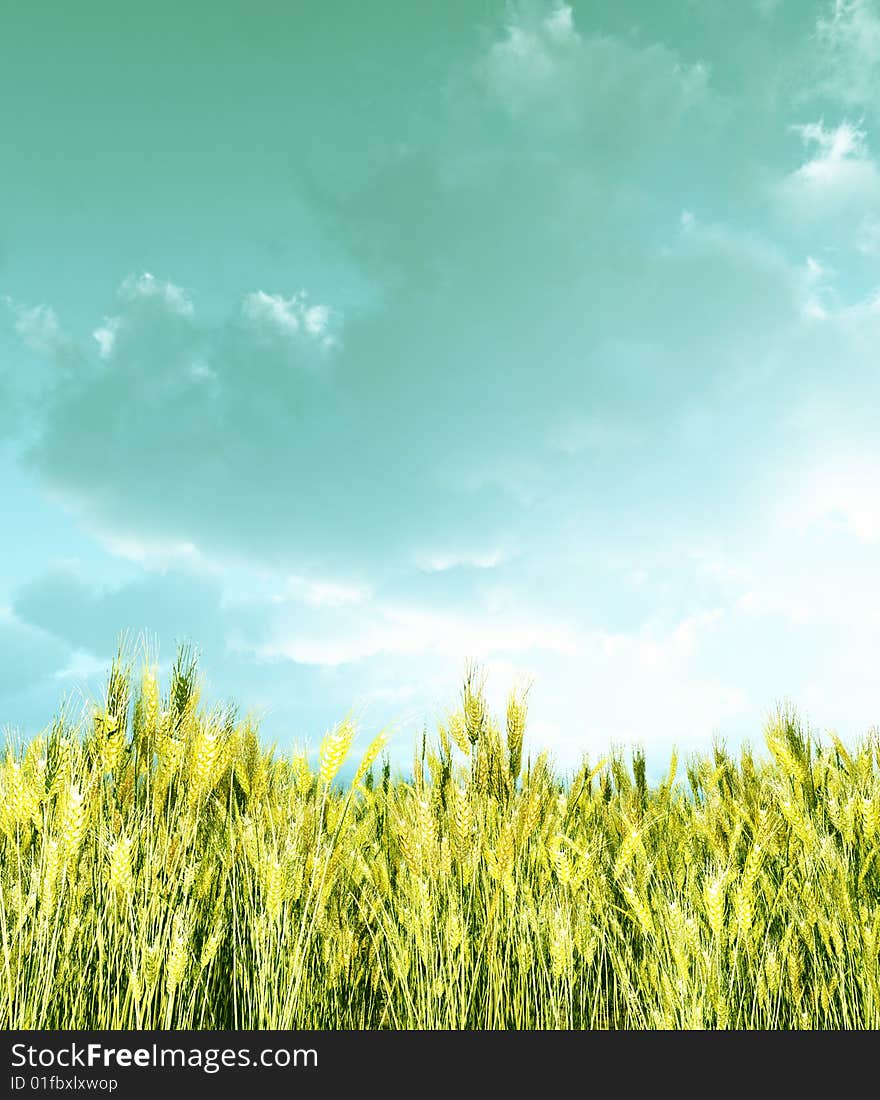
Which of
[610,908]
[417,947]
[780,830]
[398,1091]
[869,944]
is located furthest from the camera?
[780,830]

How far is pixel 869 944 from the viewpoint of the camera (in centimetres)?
240

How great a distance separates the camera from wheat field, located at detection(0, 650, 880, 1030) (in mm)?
2057

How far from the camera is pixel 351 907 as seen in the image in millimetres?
2629

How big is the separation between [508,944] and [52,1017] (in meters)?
1.28

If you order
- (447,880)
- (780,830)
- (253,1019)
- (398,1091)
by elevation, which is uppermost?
(780,830)

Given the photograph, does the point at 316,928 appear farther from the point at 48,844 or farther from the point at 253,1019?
the point at 48,844

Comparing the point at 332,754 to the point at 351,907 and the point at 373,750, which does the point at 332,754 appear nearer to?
the point at 373,750

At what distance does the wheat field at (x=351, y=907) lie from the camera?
2057 millimetres

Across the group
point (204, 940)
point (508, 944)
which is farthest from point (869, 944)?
point (204, 940)

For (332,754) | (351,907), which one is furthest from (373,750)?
(351,907)

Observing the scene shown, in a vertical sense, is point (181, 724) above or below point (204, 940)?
above

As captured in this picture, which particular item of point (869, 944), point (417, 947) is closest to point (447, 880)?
point (417, 947)

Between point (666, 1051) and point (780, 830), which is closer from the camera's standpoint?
point (666, 1051)

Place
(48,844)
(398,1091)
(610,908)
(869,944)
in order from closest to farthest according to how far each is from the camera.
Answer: (398,1091) < (48,844) < (869,944) < (610,908)
